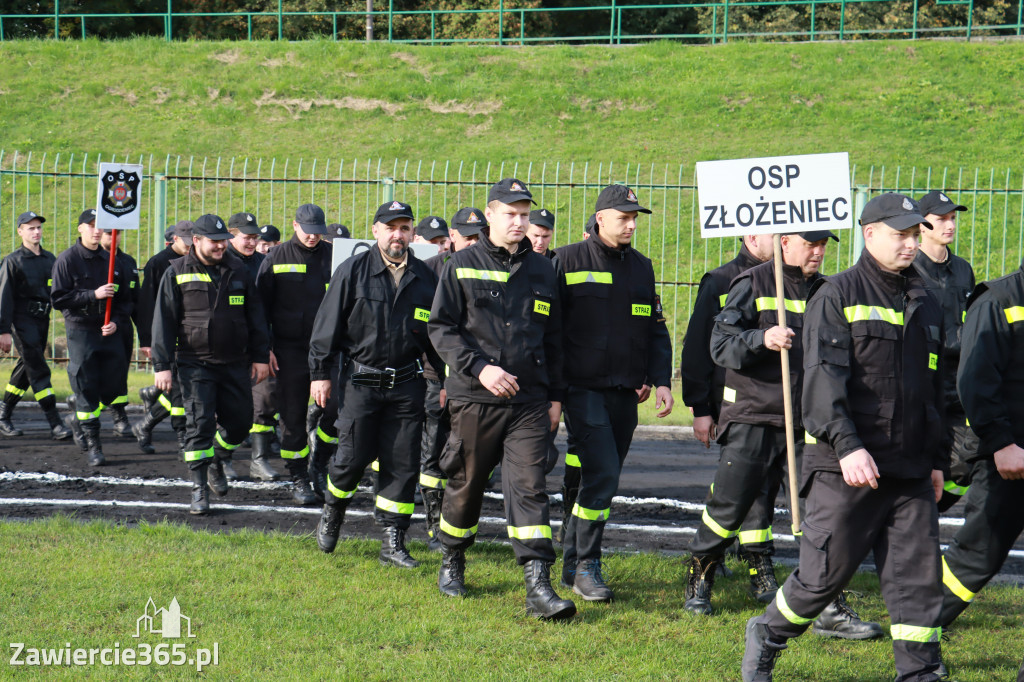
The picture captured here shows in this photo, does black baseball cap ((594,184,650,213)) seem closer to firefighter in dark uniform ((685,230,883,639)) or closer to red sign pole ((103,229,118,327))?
firefighter in dark uniform ((685,230,883,639))

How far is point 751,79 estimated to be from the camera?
25984 mm

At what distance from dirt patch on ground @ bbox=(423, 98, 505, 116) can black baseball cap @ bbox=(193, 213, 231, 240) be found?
1752cm

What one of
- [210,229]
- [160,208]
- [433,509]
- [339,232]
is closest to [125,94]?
[160,208]

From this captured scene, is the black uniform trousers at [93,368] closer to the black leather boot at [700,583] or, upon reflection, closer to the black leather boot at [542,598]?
the black leather boot at [542,598]

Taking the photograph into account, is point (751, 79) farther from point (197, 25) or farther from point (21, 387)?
point (197, 25)

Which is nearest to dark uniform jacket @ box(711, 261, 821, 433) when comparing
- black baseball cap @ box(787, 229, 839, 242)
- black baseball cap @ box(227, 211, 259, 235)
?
black baseball cap @ box(787, 229, 839, 242)

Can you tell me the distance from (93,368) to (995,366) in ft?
27.6

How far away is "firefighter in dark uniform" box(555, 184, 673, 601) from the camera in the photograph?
20.3ft

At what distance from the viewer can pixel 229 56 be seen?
94.5ft

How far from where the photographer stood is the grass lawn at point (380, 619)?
494 centimetres

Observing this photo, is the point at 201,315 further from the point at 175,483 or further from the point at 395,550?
the point at 395,550

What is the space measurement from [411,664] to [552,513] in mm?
3521

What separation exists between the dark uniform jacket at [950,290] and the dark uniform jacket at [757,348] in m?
1.20

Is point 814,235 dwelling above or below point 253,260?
above
